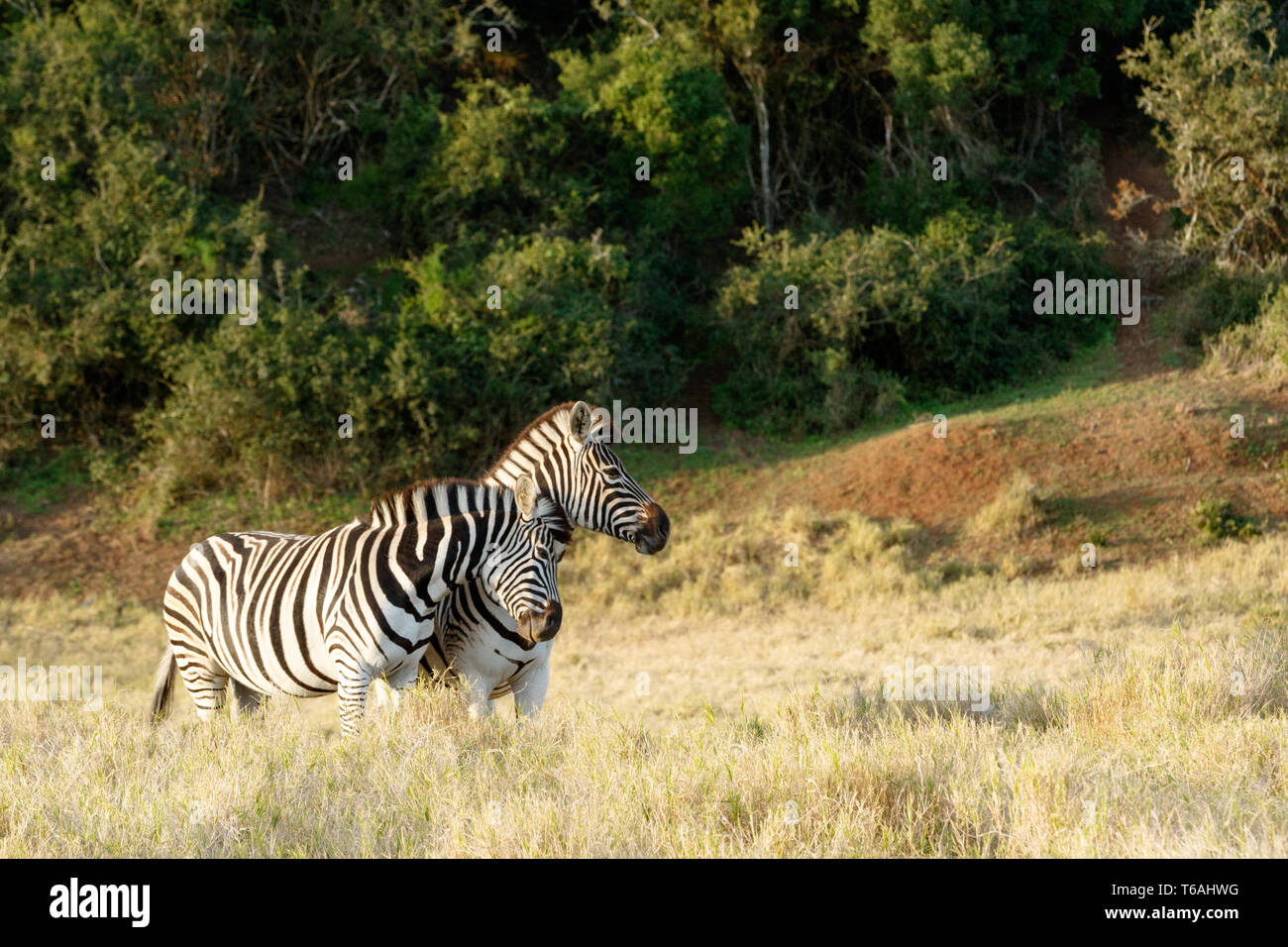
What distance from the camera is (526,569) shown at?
7.07 m

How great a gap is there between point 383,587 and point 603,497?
4.90 ft

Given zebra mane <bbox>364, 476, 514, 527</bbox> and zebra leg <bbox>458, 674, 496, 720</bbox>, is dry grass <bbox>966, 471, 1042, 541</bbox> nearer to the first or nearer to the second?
zebra leg <bbox>458, 674, 496, 720</bbox>

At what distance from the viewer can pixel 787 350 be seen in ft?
69.2

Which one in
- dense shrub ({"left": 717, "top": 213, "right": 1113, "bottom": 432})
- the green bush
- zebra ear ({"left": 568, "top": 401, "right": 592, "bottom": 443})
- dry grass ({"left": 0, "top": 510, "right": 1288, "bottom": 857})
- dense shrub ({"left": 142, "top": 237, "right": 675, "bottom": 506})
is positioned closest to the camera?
dry grass ({"left": 0, "top": 510, "right": 1288, "bottom": 857})

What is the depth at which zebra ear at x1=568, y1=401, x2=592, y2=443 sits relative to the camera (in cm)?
801

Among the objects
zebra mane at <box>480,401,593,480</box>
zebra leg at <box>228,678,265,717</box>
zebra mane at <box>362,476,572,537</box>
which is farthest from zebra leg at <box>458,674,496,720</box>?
zebra leg at <box>228,678,265,717</box>

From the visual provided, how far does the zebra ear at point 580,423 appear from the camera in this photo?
8.01 meters

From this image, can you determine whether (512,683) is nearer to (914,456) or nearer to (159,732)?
(159,732)

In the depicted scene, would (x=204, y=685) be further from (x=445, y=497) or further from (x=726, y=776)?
(x=726, y=776)

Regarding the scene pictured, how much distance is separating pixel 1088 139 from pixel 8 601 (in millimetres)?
21847

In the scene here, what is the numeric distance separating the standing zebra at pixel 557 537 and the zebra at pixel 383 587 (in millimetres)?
166

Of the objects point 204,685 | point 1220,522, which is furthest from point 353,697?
point 1220,522

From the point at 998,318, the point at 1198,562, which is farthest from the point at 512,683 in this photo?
the point at 998,318

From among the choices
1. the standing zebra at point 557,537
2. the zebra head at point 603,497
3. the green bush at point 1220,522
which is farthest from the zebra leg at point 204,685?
the green bush at point 1220,522
